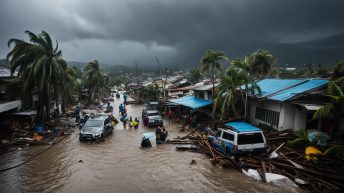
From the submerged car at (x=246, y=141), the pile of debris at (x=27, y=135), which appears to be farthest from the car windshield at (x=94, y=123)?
the submerged car at (x=246, y=141)

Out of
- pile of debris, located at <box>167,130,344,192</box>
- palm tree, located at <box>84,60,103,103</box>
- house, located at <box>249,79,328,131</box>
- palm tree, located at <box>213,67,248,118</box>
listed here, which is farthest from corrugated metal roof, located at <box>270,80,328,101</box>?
palm tree, located at <box>84,60,103,103</box>

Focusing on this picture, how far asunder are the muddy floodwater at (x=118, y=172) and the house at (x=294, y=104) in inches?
271

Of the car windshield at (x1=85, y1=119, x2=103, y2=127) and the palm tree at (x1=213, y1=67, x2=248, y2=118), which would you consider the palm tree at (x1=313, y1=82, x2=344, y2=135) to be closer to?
the palm tree at (x1=213, y1=67, x2=248, y2=118)

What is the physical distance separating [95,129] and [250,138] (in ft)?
45.4

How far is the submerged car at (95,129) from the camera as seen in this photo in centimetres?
2050

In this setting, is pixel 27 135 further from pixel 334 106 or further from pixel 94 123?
pixel 334 106

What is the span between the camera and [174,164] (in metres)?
14.7

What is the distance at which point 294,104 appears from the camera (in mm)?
16281

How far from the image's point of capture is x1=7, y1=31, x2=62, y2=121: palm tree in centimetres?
2530

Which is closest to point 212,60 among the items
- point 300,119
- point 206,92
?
point 206,92

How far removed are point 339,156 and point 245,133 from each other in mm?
4534

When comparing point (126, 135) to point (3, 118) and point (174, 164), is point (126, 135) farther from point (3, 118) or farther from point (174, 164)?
point (3, 118)

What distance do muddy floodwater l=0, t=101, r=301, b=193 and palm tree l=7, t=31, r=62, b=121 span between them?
364 inches

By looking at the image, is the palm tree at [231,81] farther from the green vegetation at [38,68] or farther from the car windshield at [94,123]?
the green vegetation at [38,68]
